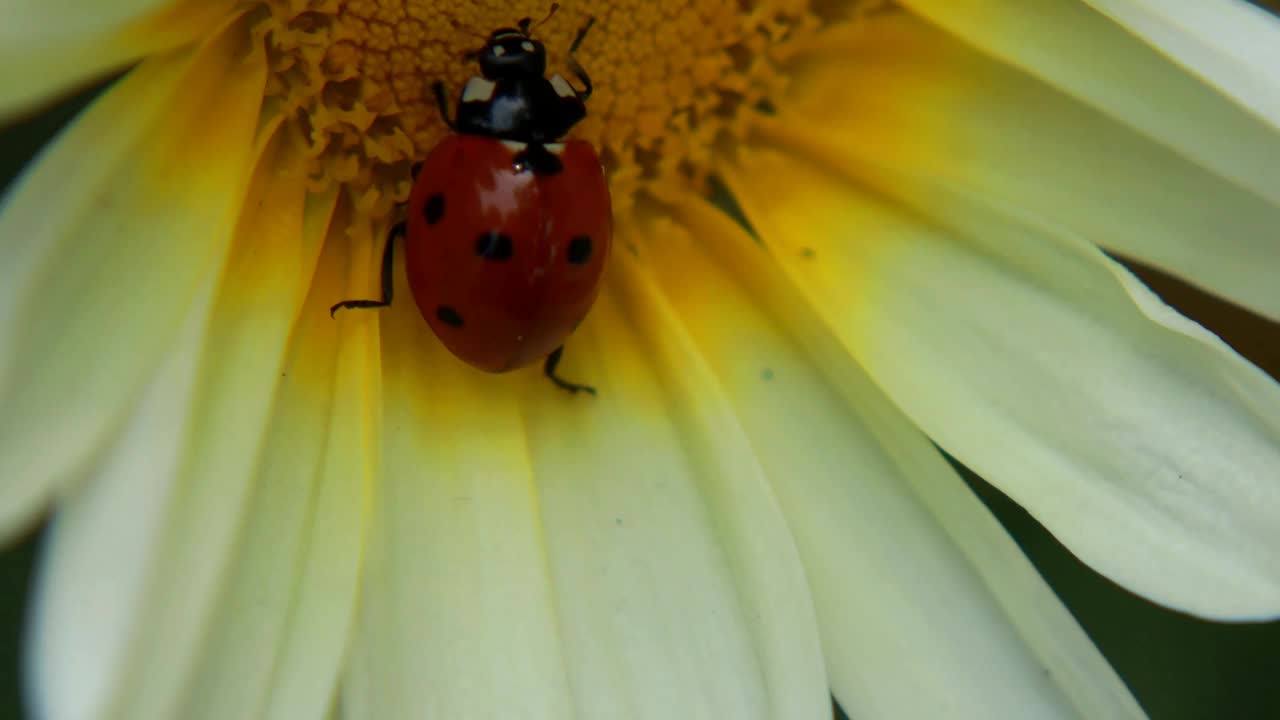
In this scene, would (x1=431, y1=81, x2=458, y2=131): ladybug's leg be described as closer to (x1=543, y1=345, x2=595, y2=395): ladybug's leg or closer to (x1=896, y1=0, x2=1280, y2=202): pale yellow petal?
(x1=543, y1=345, x2=595, y2=395): ladybug's leg

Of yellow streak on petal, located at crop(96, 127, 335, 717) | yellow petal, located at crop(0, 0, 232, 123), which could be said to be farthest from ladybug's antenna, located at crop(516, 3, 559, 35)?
yellow petal, located at crop(0, 0, 232, 123)

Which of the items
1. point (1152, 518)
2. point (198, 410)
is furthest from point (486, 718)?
point (1152, 518)

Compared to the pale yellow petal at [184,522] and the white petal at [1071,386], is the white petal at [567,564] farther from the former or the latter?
the white petal at [1071,386]

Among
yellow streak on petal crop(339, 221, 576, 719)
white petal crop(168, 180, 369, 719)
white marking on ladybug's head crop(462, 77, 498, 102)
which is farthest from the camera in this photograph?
white marking on ladybug's head crop(462, 77, 498, 102)

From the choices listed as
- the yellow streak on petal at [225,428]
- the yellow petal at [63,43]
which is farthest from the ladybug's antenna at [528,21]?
the yellow petal at [63,43]

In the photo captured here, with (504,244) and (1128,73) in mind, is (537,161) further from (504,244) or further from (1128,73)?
(1128,73)

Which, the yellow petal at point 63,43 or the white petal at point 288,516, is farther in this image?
the white petal at point 288,516

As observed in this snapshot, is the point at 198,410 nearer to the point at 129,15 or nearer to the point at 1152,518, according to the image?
the point at 129,15
